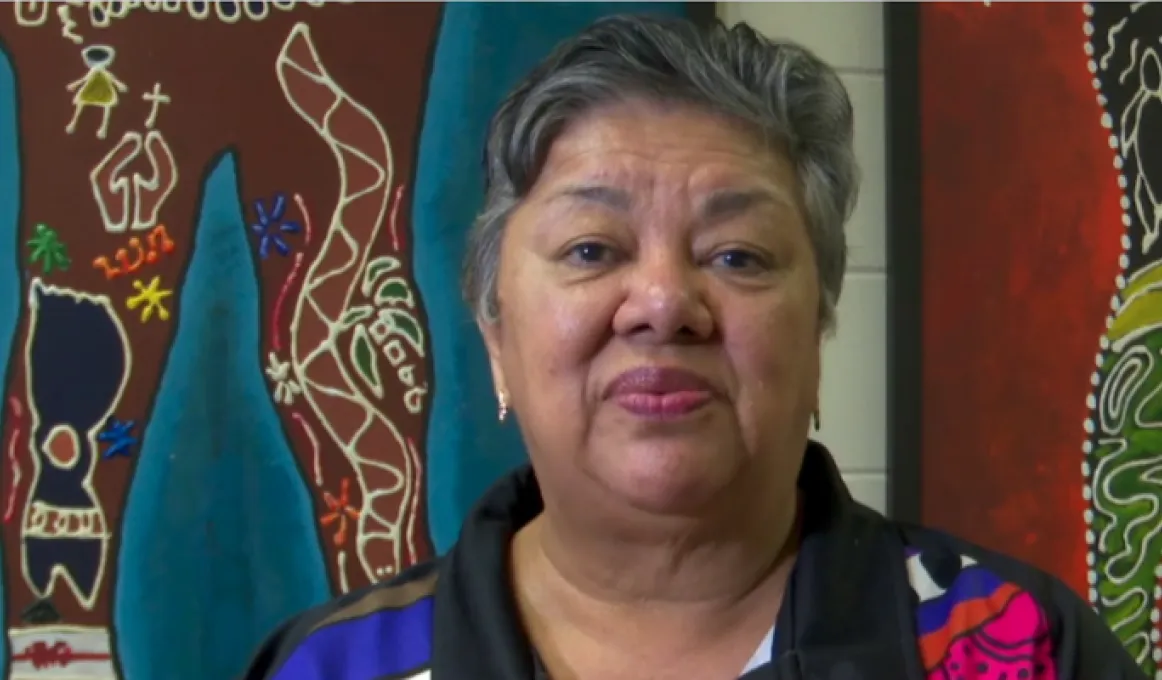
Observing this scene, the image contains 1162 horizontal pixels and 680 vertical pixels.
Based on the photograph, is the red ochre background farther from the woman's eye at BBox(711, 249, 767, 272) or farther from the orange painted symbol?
the orange painted symbol

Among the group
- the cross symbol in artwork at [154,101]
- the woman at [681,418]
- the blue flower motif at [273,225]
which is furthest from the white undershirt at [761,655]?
the cross symbol in artwork at [154,101]

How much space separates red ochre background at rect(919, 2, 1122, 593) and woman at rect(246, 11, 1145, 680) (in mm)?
351

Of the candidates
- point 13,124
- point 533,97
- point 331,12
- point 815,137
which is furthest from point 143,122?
point 815,137

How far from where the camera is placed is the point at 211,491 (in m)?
1.11

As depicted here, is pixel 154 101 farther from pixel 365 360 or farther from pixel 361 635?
pixel 361 635

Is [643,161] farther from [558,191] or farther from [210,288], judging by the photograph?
[210,288]

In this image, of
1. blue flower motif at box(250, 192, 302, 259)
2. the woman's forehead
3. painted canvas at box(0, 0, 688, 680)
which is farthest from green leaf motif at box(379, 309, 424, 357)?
the woman's forehead

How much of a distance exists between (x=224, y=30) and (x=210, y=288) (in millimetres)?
290

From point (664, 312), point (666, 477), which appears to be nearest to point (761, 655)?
point (666, 477)

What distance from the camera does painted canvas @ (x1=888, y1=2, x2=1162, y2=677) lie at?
3.82ft

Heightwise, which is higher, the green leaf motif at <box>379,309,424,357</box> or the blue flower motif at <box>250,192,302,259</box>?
the blue flower motif at <box>250,192,302,259</box>

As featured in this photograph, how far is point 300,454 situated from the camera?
3.67 feet

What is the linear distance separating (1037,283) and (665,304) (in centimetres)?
67

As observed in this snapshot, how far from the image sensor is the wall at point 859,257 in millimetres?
1187
